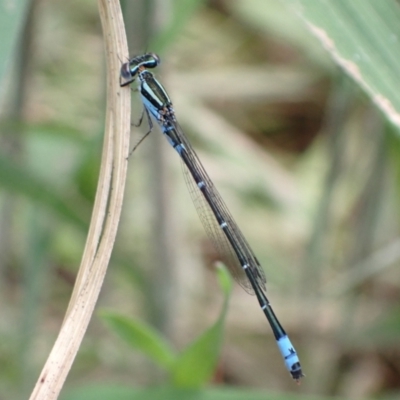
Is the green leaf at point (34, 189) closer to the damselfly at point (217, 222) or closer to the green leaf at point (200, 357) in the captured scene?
the damselfly at point (217, 222)

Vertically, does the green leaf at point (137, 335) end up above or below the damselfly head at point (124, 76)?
below

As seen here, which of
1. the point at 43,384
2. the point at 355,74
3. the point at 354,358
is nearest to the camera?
the point at 43,384

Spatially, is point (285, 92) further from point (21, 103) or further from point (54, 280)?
point (21, 103)

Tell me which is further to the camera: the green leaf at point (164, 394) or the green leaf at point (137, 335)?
the green leaf at point (164, 394)

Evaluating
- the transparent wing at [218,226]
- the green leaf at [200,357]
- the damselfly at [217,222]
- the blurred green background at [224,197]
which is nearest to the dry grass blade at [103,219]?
the blurred green background at [224,197]

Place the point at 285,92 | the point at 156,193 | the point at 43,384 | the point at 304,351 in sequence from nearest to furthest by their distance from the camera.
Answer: the point at 43,384
the point at 156,193
the point at 304,351
the point at 285,92

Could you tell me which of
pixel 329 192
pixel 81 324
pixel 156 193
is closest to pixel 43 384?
pixel 81 324

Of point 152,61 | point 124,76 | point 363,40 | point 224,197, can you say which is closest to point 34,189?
point 152,61
